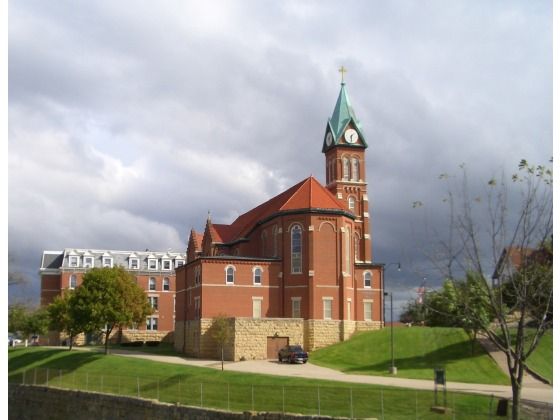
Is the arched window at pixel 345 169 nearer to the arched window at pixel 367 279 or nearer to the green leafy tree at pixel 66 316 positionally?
the arched window at pixel 367 279

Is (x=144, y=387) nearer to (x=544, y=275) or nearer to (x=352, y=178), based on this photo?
(x=544, y=275)

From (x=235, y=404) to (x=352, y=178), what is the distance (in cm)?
4379

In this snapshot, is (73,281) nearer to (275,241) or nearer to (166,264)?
(166,264)

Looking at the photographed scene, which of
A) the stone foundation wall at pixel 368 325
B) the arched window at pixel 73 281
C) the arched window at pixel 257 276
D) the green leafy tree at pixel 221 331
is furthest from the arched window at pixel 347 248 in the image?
the arched window at pixel 73 281

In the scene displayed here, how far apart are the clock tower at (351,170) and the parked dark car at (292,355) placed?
75.5ft

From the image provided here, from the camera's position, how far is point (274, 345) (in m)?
59.1

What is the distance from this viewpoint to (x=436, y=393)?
1216 inches

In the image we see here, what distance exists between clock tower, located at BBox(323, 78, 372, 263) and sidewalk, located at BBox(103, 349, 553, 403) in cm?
2461

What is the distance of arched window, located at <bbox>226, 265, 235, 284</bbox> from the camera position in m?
62.5

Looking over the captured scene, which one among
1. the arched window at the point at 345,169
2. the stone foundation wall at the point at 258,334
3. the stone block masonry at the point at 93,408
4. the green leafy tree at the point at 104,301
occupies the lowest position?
the stone block masonry at the point at 93,408

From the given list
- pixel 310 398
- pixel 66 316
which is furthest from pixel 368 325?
pixel 310 398

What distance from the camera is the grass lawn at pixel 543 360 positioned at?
4313 centimetres

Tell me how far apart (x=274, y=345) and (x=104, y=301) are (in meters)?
15.3
